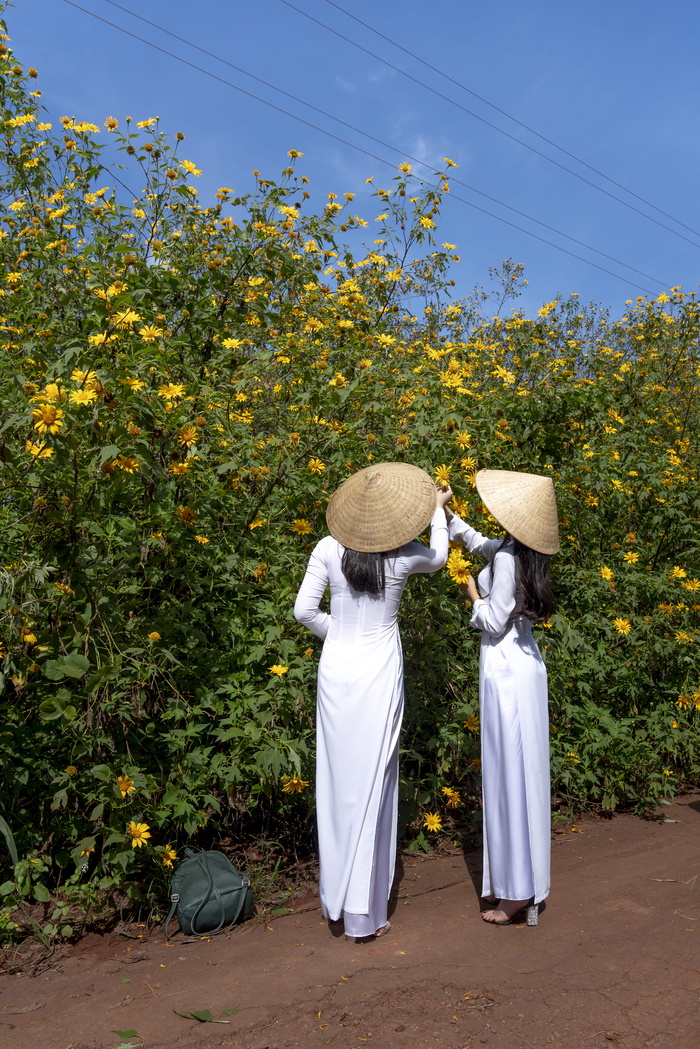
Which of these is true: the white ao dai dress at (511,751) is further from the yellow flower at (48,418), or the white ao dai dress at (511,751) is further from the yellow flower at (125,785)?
the yellow flower at (48,418)

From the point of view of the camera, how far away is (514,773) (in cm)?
290

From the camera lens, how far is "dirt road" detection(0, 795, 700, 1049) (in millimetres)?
2169

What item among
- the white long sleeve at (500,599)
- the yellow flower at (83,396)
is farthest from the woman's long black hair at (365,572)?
the yellow flower at (83,396)

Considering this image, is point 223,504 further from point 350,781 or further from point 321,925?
point 321,925

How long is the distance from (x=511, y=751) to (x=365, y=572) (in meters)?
0.85

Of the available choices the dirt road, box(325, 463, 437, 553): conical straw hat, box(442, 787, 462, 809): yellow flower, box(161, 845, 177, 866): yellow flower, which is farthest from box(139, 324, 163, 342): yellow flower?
box(442, 787, 462, 809): yellow flower

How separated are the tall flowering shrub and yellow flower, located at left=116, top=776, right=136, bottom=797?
0.9 inches

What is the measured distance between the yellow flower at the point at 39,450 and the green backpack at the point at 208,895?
5.22 ft

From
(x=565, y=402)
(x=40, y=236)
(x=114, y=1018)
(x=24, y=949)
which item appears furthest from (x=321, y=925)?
(x=40, y=236)

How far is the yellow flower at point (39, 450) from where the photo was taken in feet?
7.97

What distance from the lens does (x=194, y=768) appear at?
3021 mm

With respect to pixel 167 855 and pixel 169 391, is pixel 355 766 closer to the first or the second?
pixel 167 855

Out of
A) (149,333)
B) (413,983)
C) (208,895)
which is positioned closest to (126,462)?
(149,333)

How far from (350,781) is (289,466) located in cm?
127
